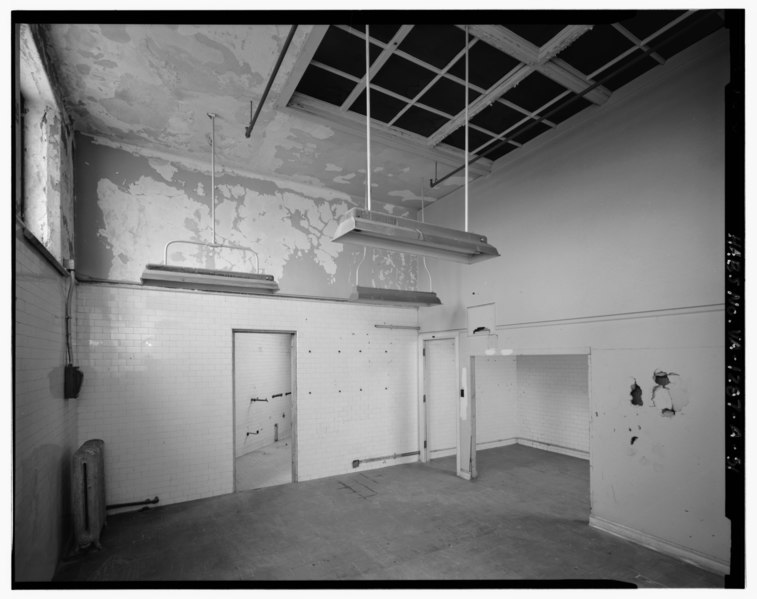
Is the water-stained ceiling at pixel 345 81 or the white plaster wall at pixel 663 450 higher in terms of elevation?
the water-stained ceiling at pixel 345 81

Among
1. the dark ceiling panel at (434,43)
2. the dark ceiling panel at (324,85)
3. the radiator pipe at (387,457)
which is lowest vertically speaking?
the radiator pipe at (387,457)

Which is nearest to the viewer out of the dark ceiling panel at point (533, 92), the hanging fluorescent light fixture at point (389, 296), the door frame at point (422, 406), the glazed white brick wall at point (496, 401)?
the dark ceiling panel at point (533, 92)

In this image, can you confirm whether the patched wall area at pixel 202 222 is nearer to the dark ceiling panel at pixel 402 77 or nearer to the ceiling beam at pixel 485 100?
the ceiling beam at pixel 485 100

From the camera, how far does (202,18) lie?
86.7 inches

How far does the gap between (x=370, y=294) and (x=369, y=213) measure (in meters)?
2.35

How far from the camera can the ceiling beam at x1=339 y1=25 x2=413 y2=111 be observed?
3299mm

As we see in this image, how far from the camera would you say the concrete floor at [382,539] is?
3.40 metres

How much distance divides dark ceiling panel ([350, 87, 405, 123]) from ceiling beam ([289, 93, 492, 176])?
3.7 inches

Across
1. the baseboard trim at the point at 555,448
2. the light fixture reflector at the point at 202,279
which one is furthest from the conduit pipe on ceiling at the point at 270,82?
the baseboard trim at the point at 555,448

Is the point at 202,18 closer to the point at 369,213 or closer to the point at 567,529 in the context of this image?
the point at 369,213

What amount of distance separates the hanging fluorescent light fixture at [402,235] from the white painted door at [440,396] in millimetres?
4023

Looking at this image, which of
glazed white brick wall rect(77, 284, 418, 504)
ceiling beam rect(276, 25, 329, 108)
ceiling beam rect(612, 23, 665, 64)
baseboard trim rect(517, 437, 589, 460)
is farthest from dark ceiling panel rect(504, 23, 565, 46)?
baseboard trim rect(517, 437, 589, 460)

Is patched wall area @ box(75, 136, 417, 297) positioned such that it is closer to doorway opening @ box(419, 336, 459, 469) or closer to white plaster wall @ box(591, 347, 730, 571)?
doorway opening @ box(419, 336, 459, 469)

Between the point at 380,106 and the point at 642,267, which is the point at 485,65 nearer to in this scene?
the point at 380,106
